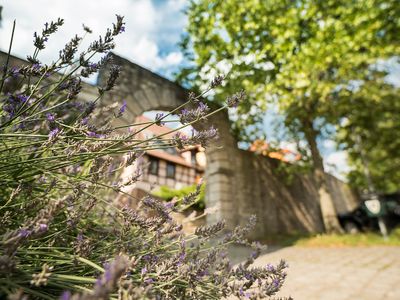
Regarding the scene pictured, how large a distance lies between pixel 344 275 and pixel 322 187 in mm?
4757

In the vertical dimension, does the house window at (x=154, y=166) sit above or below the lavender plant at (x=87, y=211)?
above

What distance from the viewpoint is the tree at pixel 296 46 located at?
606 centimetres

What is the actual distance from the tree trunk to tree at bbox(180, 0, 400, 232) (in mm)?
26

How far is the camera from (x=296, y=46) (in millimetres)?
6801

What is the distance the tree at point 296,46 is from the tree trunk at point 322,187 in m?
0.03

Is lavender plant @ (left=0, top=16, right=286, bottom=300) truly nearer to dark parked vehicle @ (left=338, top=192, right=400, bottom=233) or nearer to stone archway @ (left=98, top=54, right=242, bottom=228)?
stone archway @ (left=98, top=54, right=242, bottom=228)

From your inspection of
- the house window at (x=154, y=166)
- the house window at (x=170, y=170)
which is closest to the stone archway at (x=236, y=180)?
the house window at (x=154, y=166)

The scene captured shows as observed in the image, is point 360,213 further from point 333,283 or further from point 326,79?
point 333,283

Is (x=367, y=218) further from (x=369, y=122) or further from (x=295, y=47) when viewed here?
(x=295, y=47)

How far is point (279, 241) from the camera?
24.5 ft

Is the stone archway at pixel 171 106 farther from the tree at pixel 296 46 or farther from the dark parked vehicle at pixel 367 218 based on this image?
the dark parked vehicle at pixel 367 218

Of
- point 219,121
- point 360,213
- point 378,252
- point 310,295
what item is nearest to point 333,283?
point 310,295

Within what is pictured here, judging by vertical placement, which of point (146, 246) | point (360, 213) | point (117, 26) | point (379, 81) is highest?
point (379, 81)

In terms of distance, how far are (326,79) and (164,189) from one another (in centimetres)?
846
